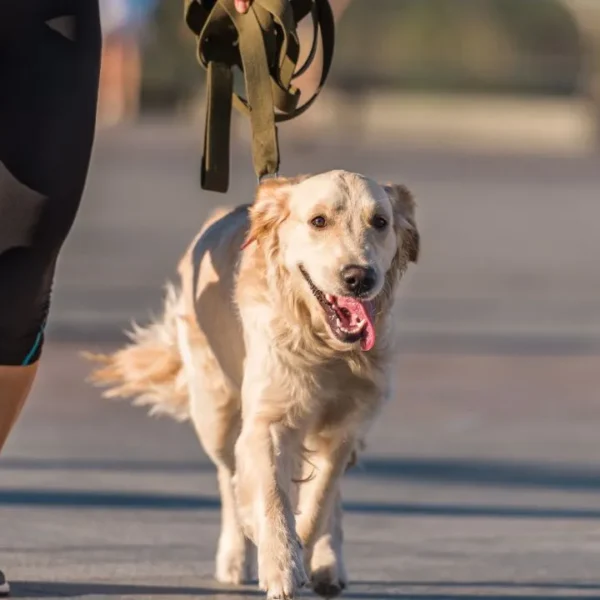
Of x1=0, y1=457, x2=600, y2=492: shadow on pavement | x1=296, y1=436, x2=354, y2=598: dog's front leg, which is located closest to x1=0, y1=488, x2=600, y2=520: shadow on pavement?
x1=0, y1=457, x2=600, y2=492: shadow on pavement

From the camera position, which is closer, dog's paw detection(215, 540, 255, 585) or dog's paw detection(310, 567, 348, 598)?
dog's paw detection(310, 567, 348, 598)

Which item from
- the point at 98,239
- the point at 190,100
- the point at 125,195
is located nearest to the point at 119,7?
the point at 125,195

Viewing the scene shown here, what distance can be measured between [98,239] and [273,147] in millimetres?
14124

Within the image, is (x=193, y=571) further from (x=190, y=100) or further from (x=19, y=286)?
(x=190, y=100)

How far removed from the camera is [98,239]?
2006 centimetres

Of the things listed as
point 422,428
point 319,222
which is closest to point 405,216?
point 319,222

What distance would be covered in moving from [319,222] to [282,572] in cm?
97

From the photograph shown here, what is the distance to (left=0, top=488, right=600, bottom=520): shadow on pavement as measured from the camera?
7.24 m

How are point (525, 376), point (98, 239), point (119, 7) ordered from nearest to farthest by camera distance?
point (525, 376)
point (98, 239)
point (119, 7)

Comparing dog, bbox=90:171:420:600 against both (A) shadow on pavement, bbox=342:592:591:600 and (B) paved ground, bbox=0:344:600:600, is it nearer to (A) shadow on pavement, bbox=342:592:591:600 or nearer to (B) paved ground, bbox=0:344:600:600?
(A) shadow on pavement, bbox=342:592:591:600

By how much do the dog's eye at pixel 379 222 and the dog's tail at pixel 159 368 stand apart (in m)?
1.39

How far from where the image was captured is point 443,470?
8.15 m

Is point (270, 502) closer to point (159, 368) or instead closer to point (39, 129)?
point (39, 129)

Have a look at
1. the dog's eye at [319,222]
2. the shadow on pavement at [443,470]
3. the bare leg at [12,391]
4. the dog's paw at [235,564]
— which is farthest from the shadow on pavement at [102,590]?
the shadow on pavement at [443,470]
